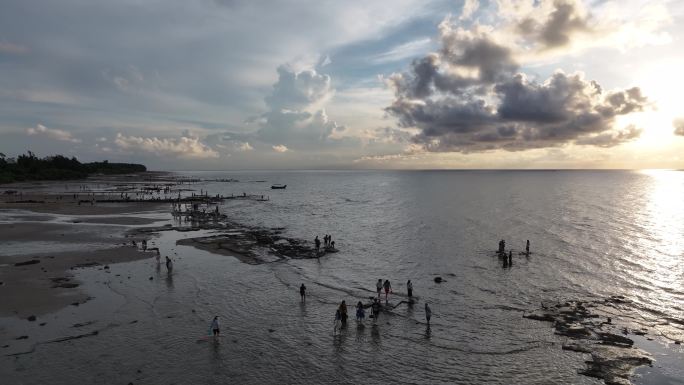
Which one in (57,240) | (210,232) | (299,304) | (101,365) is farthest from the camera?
(210,232)

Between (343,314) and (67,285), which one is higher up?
(67,285)

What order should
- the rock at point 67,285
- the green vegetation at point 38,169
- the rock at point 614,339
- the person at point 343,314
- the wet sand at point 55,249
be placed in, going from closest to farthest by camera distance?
the rock at point 614,339 < the person at point 343,314 < the wet sand at point 55,249 < the rock at point 67,285 < the green vegetation at point 38,169

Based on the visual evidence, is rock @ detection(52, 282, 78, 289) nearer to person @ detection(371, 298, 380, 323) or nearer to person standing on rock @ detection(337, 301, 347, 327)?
person standing on rock @ detection(337, 301, 347, 327)

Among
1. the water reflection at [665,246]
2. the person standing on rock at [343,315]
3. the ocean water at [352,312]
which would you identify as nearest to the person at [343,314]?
the person standing on rock at [343,315]

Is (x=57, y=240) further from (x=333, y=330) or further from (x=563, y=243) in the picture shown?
(x=563, y=243)

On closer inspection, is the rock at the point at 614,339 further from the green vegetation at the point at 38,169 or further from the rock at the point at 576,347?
the green vegetation at the point at 38,169

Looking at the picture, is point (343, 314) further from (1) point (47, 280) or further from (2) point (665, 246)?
(2) point (665, 246)

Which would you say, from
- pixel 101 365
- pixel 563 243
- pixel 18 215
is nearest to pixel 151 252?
pixel 101 365

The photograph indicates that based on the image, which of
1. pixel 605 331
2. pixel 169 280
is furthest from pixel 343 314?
pixel 169 280

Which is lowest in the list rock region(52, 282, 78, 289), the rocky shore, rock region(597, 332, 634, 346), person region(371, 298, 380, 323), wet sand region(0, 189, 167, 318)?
the rocky shore

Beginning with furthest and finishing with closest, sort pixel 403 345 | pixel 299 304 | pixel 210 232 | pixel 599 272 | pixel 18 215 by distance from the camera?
pixel 18 215, pixel 210 232, pixel 599 272, pixel 299 304, pixel 403 345

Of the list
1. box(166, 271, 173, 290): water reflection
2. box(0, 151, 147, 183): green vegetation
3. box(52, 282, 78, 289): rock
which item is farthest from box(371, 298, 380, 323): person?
box(0, 151, 147, 183): green vegetation
